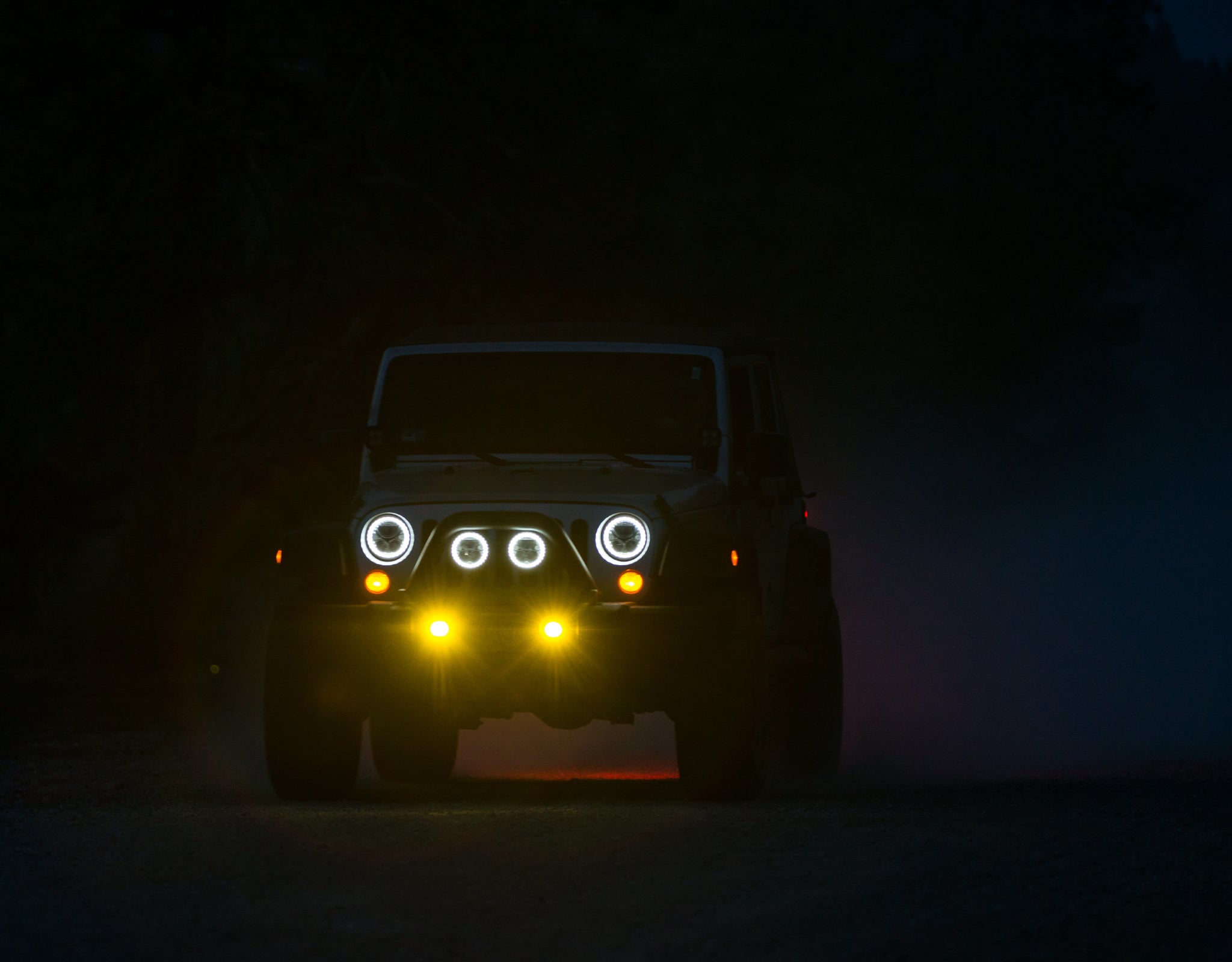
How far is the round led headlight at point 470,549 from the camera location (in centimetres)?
949

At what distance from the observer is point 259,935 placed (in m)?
6.70

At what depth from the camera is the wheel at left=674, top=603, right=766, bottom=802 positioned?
375 inches

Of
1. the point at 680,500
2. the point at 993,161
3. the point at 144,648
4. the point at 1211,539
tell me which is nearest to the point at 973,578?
the point at 1211,539

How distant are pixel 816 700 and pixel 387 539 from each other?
4185mm

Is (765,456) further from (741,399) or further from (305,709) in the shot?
(305,709)

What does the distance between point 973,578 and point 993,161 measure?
19.2 m

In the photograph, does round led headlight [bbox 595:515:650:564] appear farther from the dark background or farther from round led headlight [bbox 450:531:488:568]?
the dark background

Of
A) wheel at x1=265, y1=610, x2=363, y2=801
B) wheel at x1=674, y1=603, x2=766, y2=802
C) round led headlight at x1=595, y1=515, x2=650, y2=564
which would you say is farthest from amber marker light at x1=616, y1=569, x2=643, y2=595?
wheel at x1=265, y1=610, x2=363, y2=801

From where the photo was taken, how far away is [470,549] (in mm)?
9516

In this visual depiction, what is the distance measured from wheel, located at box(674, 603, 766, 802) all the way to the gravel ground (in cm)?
18

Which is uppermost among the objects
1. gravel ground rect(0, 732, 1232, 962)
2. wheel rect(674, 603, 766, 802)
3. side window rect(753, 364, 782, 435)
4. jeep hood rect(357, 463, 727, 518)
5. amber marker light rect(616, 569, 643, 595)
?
side window rect(753, 364, 782, 435)

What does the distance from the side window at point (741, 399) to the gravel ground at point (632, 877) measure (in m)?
2.06

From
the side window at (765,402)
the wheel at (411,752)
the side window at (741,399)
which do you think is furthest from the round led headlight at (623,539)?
the side window at (765,402)

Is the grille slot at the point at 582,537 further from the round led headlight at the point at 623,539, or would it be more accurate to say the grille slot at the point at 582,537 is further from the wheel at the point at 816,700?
the wheel at the point at 816,700
